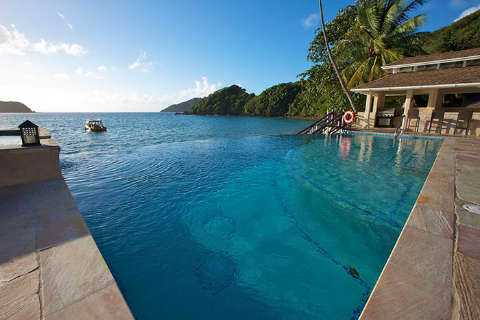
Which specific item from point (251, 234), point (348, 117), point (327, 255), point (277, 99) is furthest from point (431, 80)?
point (277, 99)

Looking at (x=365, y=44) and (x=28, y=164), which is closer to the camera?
(x=28, y=164)

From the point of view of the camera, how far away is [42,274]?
1.76 metres

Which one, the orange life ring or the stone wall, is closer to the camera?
the stone wall

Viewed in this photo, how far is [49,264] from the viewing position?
6.10 feet

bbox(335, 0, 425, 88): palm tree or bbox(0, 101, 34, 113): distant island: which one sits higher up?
bbox(0, 101, 34, 113): distant island

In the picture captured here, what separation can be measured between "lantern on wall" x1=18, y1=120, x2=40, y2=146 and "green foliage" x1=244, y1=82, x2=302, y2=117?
72.3 m

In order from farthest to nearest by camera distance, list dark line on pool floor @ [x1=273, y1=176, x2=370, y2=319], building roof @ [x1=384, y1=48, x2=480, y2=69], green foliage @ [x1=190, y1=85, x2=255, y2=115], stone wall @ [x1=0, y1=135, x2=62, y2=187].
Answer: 1. green foliage @ [x1=190, y1=85, x2=255, y2=115]
2. building roof @ [x1=384, y1=48, x2=480, y2=69]
3. stone wall @ [x1=0, y1=135, x2=62, y2=187]
4. dark line on pool floor @ [x1=273, y1=176, x2=370, y2=319]

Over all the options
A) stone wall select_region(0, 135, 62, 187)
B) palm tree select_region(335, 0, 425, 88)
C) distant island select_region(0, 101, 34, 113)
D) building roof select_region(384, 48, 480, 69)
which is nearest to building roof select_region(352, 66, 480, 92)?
building roof select_region(384, 48, 480, 69)

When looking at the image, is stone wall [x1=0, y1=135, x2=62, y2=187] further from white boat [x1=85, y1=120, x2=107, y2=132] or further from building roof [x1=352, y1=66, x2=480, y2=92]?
white boat [x1=85, y1=120, x2=107, y2=132]

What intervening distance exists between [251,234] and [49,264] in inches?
110

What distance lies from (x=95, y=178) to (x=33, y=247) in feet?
18.2

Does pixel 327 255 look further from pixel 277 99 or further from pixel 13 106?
pixel 13 106

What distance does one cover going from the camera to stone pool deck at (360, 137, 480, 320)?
1.36m

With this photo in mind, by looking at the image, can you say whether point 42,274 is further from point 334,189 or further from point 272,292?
point 334,189
